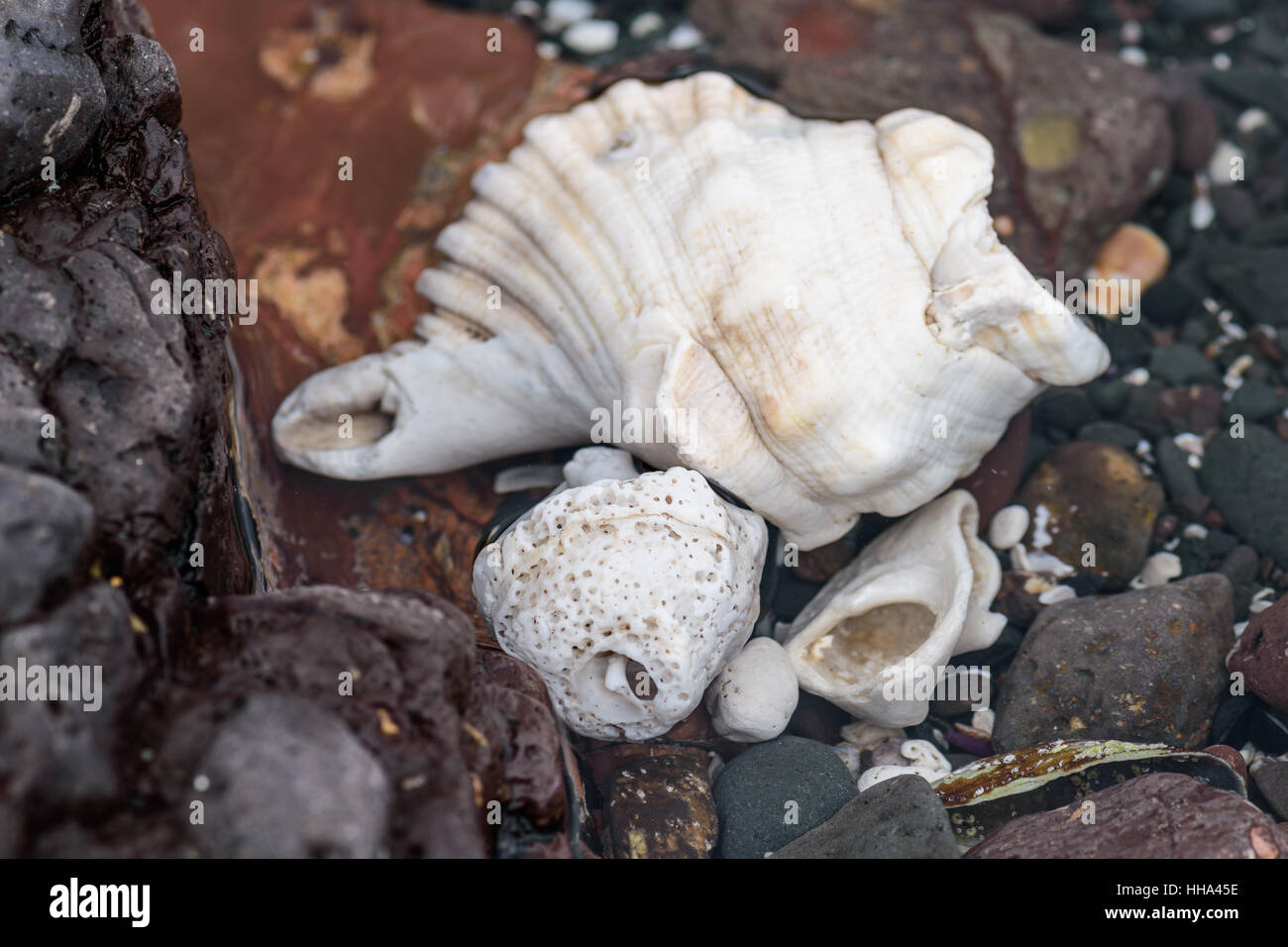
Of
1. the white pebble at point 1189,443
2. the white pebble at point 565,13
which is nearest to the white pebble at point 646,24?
the white pebble at point 565,13

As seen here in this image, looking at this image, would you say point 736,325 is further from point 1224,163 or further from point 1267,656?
point 1224,163

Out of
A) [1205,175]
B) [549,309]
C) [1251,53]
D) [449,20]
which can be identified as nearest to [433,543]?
[549,309]

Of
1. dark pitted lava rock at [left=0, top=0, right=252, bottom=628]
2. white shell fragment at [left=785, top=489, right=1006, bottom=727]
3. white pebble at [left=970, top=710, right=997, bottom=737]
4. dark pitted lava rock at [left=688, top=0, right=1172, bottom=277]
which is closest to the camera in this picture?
dark pitted lava rock at [left=0, top=0, right=252, bottom=628]
